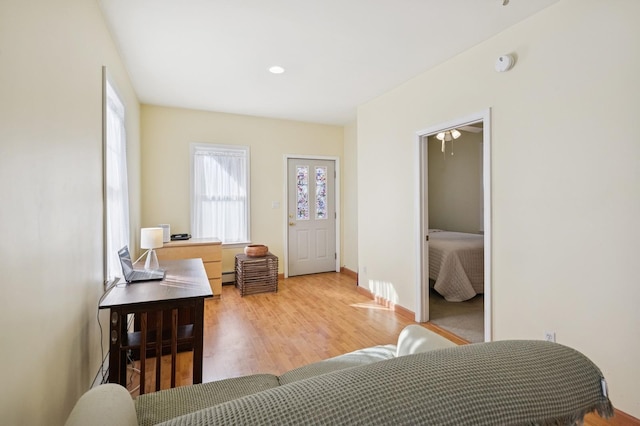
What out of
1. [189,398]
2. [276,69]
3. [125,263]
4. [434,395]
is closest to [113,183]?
[125,263]

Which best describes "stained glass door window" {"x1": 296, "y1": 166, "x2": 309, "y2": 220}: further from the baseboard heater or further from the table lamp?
the table lamp

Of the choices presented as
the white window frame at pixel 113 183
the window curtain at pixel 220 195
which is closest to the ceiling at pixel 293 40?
the white window frame at pixel 113 183

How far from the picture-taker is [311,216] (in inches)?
211

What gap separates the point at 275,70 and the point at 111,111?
152 cm

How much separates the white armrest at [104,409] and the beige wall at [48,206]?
0.33 metres

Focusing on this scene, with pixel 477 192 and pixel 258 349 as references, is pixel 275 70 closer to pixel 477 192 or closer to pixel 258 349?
pixel 258 349

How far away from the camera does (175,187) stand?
448 cm

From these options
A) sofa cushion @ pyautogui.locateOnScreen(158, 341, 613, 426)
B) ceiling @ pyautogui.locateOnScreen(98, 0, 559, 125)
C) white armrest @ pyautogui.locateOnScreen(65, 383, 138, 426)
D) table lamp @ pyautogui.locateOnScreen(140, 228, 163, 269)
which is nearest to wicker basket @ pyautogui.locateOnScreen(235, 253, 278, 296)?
table lamp @ pyautogui.locateOnScreen(140, 228, 163, 269)

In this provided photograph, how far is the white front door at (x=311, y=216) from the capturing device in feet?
17.1

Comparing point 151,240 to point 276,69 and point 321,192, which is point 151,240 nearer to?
point 276,69

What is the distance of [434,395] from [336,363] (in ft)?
3.66

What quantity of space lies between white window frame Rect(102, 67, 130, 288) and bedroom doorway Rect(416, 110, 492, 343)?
278cm

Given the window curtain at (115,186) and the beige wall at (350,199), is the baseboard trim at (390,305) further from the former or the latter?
the window curtain at (115,186)

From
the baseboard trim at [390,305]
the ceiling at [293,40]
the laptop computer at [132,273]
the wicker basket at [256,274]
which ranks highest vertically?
the ceiling at [293,40]
